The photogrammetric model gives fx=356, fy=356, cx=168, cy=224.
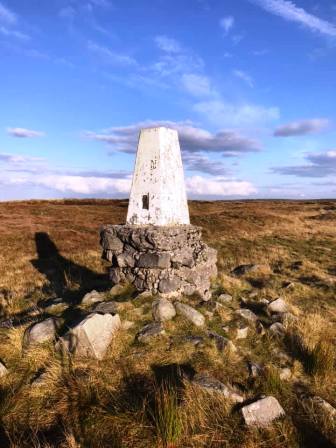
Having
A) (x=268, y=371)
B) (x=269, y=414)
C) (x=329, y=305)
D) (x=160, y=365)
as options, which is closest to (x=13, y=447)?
(x=160, y=365)

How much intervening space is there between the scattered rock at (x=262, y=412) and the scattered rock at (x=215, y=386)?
363 mm

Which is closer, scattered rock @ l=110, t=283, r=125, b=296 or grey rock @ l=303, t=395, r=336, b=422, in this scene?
grey rock @ l=303, t=395, r=336, b=422

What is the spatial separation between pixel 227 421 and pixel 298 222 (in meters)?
33.5

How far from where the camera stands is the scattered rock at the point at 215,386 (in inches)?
203

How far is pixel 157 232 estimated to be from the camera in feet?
28.1

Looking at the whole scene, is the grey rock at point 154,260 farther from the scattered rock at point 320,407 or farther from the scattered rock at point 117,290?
the scattered rock at point 320,407

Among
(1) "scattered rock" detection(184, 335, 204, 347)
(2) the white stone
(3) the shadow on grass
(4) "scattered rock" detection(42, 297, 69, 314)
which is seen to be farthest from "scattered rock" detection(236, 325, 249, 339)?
(4) "scattered rock" detection(42, 297, 69, 314)

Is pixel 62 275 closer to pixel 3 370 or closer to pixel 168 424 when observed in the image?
pixel 3 370

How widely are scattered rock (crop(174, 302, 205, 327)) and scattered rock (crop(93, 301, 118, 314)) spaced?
1.38 m

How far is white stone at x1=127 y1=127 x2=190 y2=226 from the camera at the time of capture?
29.2 ft

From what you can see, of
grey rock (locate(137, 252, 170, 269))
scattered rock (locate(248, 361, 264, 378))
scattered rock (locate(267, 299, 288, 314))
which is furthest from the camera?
scattered rock (locate(267, 299, 288, 314))

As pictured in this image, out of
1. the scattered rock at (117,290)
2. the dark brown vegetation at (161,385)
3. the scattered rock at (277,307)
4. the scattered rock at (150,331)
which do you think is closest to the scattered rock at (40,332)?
the dark brown vegetation at (161,385)

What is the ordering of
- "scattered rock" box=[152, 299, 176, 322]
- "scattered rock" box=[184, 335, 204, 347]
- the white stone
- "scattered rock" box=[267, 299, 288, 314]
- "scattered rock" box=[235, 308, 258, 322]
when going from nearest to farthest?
"scattered rock" box=[184, 335, 204, 347] < "scattered rock" box=[152, 299, 176, 322] < "scattered rock" box=[235, 308, 258, 322] < the white stone < "scattered rock" box=[267, 299, 288, 314]

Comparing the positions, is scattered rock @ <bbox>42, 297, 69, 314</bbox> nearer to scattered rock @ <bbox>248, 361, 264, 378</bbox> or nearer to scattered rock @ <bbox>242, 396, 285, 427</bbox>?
scattered rock @ <bbox>248, 361, 264, 378</bbox>
